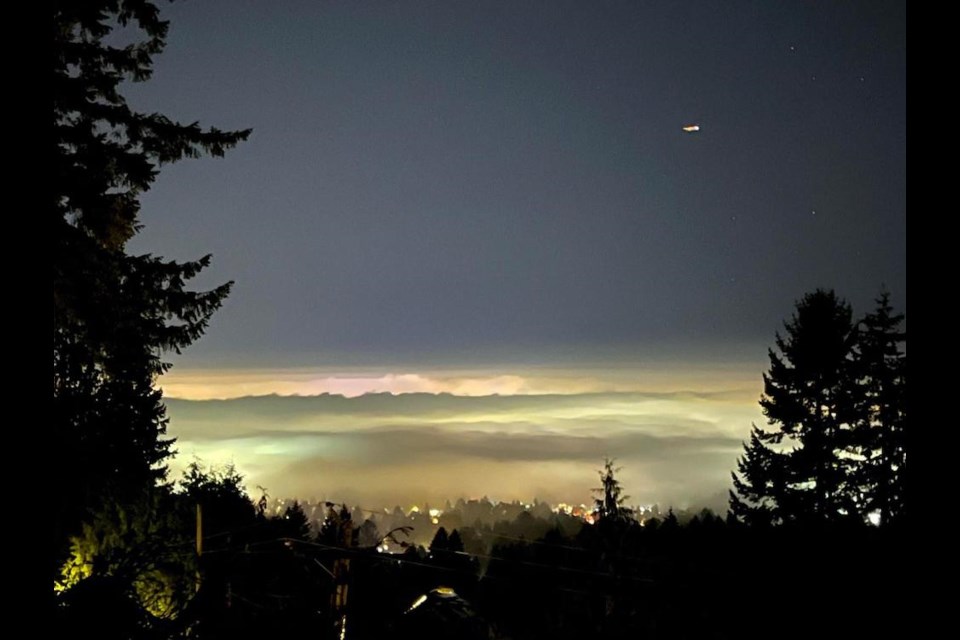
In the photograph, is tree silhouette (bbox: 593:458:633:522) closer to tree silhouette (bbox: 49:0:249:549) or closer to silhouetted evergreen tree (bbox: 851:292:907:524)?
silhouetted evergreen tree (bbox: 851:292:907:524)

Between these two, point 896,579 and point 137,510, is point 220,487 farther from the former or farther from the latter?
point 896,579

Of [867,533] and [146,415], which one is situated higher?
[146,415]

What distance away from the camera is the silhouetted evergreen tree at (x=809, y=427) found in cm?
2953

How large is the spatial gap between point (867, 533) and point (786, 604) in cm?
476

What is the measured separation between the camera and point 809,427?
3052 cm

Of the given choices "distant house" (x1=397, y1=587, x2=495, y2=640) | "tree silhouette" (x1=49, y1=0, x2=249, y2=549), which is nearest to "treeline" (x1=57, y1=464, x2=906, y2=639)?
"distant house" (x1=397, y1=587, x2=495, y2=640)

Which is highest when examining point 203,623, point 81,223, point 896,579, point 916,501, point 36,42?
point 81,223

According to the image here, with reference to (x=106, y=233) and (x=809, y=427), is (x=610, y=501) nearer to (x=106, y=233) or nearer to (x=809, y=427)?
(x=809, y=427)

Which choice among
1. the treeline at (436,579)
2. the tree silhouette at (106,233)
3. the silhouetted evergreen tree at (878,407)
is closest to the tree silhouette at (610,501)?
the treeline at (436,579)

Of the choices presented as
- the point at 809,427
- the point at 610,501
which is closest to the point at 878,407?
the point at 809,427

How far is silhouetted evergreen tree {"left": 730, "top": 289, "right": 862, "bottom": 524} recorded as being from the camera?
29.5 metres

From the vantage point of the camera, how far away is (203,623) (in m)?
4.68

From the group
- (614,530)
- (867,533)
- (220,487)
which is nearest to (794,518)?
(867,533)

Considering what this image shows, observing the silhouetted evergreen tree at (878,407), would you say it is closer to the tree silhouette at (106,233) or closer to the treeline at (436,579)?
the treeline at (436,579)
